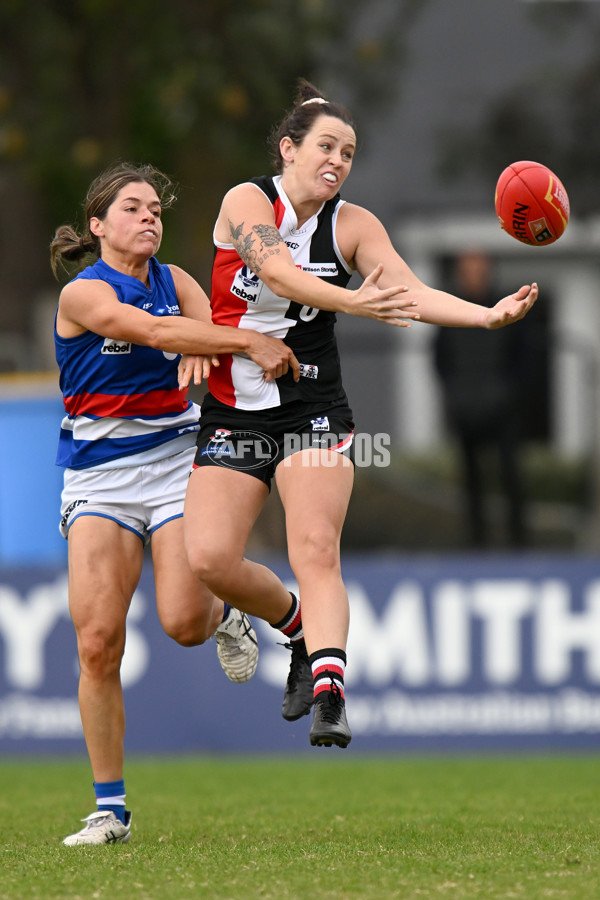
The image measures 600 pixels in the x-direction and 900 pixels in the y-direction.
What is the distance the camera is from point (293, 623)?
5.71 m

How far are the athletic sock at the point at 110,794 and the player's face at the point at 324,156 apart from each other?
253cm

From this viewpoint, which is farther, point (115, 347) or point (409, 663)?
point (409, 663)

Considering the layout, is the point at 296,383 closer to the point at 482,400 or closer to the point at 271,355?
the point at 271,355

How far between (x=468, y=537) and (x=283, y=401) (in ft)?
21.0

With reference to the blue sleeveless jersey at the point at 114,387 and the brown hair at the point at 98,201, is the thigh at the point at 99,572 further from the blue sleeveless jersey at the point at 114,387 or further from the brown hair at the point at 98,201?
the brown hair at the point at 98,201

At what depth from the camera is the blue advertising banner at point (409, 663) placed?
9570 millimetres

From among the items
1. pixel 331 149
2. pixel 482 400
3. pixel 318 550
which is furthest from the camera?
pixel 482 400

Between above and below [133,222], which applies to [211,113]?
above

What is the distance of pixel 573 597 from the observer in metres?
9.58

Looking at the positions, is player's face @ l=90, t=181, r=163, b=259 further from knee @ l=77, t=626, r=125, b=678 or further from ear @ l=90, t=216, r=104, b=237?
knee @ l=77, t=626, r=125, b=678

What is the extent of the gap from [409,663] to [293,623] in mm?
4015

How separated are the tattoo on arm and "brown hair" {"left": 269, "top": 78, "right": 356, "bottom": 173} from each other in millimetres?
437

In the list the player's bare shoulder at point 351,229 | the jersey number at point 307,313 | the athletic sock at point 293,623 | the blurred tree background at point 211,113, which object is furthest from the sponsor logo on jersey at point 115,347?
the blurred tree background at point 211,113

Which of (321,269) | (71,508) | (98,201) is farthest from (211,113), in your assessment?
(71,508)
